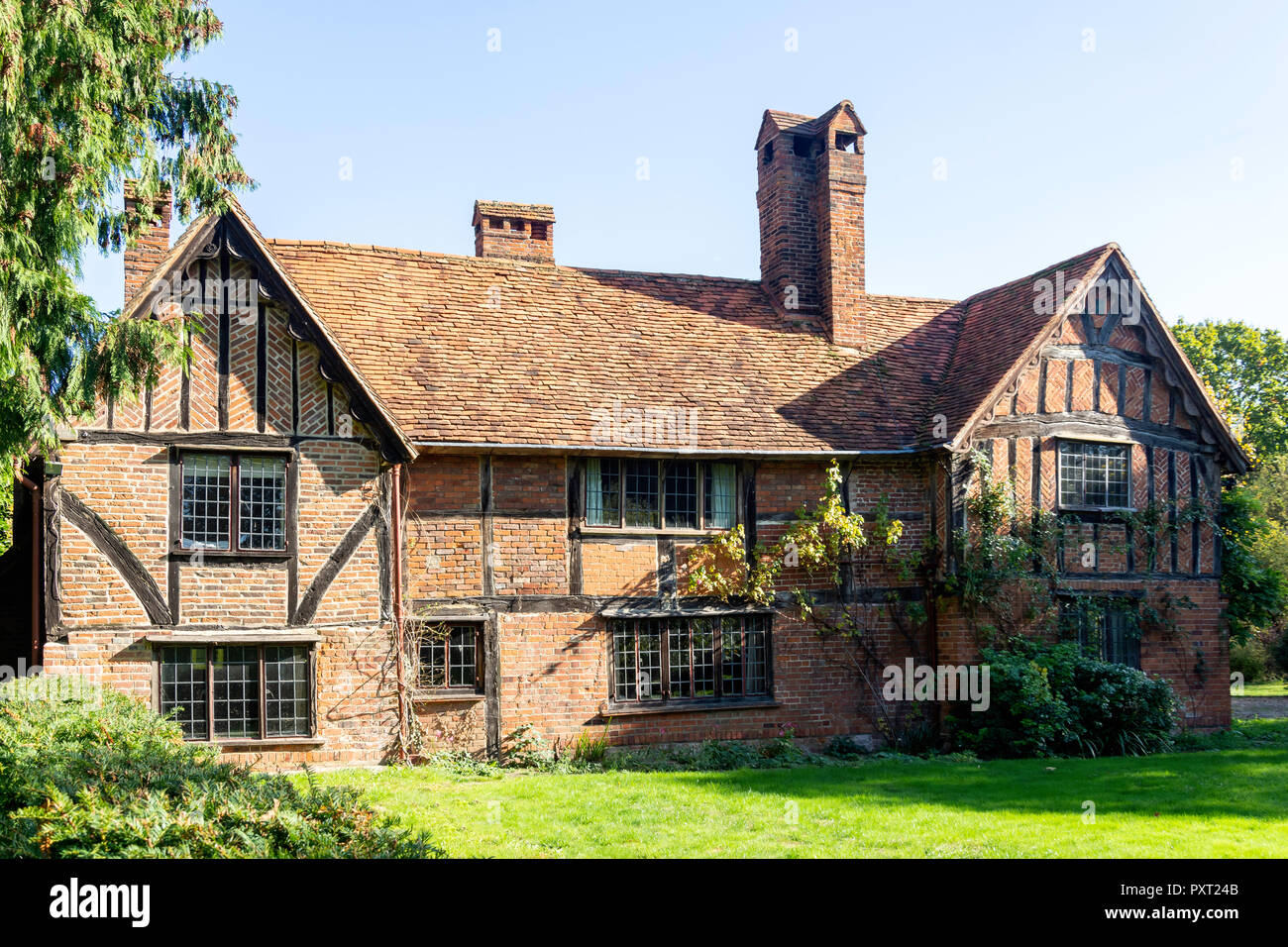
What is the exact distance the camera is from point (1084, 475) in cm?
1831

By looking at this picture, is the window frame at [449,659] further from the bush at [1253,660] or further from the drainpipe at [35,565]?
the bush at [1253,660]

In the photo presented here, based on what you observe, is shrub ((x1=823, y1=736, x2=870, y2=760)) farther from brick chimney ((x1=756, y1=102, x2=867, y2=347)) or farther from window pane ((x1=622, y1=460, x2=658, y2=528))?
brick chimney ((x1=756, y1=102, x2=867, y2=347))

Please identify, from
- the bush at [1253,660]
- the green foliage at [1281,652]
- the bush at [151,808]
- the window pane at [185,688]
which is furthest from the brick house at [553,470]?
the bush at [1253,660]

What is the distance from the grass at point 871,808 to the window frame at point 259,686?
82 cm

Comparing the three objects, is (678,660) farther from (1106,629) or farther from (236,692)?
(1106,629)

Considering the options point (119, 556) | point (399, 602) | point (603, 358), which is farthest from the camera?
point (603, 358)

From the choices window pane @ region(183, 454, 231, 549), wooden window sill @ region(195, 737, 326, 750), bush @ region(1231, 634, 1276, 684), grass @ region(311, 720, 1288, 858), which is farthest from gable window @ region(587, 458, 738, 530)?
bush @ region(1231, 634, 1276, 684)

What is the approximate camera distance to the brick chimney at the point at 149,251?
15.5 m

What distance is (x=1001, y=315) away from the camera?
66.2 ft

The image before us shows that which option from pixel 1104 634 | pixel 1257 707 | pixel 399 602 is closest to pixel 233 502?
pixel 399 602

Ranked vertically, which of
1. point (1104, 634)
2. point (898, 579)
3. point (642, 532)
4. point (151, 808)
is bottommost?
point (1104, 634)

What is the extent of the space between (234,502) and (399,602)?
2484 millimetres
